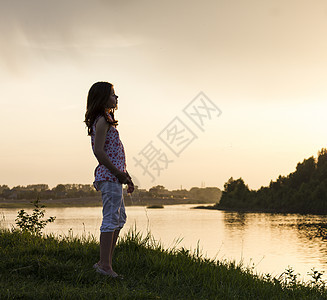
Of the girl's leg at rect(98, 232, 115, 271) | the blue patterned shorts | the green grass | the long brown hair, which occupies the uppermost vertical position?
the long brown hair

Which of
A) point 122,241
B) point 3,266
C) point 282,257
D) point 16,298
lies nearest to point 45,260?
point 3,266

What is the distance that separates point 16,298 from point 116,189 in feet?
4.32

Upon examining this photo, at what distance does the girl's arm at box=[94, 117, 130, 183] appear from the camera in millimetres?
3927

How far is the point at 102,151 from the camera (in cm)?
395

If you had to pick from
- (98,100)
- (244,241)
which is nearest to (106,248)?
(98,100)

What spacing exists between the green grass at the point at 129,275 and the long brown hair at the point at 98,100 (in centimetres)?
161

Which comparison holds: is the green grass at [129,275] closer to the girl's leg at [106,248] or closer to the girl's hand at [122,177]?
the girl's leg at [106,248]

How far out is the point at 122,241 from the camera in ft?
19.1

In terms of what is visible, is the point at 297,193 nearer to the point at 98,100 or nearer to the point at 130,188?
the point at 130,188

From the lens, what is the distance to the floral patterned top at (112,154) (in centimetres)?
402

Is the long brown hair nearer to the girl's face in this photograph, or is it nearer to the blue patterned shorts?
the girl's face

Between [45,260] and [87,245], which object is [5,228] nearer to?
[87,245]

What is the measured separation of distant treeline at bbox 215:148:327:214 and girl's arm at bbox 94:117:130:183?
82348 millimetres

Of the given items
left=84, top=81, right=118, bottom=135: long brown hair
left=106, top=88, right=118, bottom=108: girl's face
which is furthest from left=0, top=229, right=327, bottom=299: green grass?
left=106, top=88, right=118, bottom=108: girl's face
